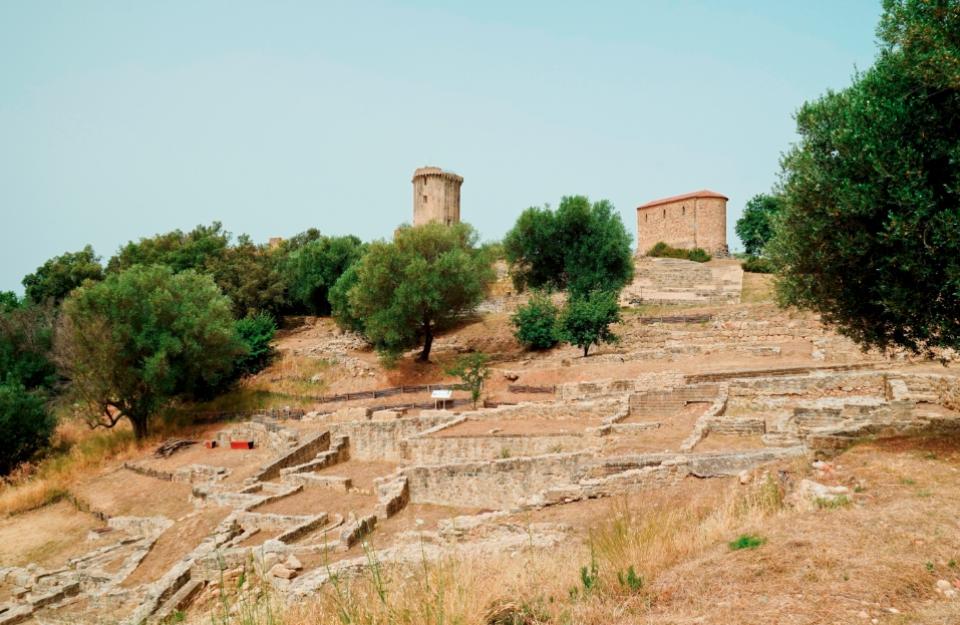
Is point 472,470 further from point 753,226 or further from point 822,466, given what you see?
point 753,226

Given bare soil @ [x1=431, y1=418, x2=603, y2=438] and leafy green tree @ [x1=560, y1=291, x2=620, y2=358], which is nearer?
bare soil @ [x1=431, y1=418, x2=603, y2=438]

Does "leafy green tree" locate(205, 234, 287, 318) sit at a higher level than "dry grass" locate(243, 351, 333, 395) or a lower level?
higher

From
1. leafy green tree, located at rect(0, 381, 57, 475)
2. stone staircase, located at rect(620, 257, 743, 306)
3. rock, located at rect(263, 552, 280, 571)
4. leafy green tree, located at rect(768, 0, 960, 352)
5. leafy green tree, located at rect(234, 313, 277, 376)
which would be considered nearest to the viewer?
leafy green tree, located at rect(768, 0, 960, 352)

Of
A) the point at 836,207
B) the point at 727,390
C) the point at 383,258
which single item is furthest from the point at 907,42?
the point at 383,258

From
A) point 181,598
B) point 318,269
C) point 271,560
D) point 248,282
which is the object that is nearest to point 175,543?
point 181,598

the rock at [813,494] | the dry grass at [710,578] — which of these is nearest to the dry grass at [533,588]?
the dry grass at [710,578]

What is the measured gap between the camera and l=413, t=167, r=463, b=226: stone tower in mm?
65625

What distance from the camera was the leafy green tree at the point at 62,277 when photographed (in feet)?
190

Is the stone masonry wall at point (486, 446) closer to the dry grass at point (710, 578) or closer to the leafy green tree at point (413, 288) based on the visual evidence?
the dry grass at point (710, 578)

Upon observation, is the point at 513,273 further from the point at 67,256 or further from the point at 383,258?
the point at 67,256

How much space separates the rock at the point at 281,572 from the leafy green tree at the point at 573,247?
1154 inches

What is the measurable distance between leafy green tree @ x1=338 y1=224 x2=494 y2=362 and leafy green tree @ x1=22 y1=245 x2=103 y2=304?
115 feet

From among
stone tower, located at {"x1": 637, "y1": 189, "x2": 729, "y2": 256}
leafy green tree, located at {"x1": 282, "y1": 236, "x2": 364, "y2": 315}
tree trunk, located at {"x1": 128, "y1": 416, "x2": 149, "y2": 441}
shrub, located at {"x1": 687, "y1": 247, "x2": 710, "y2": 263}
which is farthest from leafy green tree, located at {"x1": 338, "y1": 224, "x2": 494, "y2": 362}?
stone tower, located at {"x1": 637, "y1": 189, "x2": 729, "y2": 256}

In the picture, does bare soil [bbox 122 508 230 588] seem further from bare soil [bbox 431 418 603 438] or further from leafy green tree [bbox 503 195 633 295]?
leafy green tree [bbox 503 195 633 295]
